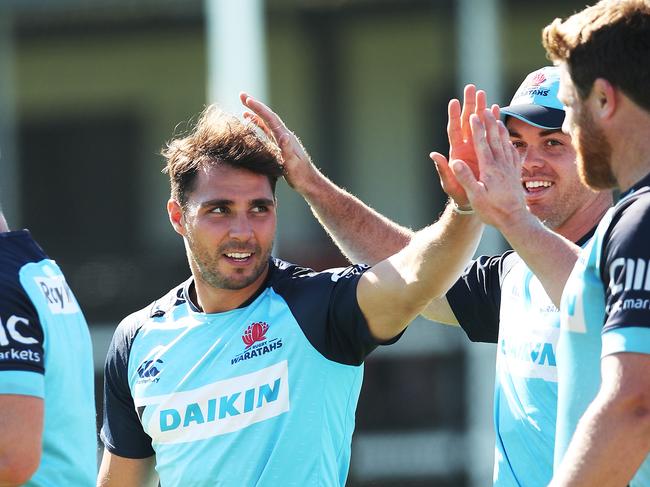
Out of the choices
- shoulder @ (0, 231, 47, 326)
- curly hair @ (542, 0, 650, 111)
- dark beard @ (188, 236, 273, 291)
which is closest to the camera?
curly hair @ (542, 0, 650, 111)

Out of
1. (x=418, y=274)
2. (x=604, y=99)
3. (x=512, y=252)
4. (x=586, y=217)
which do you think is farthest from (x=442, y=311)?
(x=604, y=99)

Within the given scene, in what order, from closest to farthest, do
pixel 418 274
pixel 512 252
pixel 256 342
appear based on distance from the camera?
pixel 418 274 < pixel 256 342 < pixel 512 252

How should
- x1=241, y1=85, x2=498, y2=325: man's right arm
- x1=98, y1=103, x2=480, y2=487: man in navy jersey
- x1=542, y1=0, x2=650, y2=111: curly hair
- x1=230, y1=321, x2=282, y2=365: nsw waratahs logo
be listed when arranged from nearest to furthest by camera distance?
x1=542, y1=0, x2=650, y2=111: curly hair → x1=98, y1=103, x2=480, y2=487: man in navy jersey → x1=230, y1=321, x2=282, y2=365: nsw waratahs logo → x1=241, y1=85, x2=498, y2=325: man's right arm

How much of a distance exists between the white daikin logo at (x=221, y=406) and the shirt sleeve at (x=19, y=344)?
726 millimetres

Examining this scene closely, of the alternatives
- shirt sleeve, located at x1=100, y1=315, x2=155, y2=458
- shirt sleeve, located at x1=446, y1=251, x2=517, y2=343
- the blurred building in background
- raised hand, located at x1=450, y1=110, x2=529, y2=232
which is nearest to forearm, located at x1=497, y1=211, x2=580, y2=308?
raised hand, located at x1=450, y1=110, x2=529, y2=232

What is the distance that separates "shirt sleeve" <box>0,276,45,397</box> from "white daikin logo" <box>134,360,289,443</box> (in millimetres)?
726

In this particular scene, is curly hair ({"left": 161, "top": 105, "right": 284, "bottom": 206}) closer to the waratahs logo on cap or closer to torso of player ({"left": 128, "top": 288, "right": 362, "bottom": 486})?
torso of player ({"left": 128, "top": 288, "right": 362, "bottom": 486})

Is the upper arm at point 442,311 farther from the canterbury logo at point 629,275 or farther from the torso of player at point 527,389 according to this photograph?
the canterbury logo at point 629,275

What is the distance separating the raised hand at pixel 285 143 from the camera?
169 inches

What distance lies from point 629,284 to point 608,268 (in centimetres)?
10

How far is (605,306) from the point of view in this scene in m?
2.88

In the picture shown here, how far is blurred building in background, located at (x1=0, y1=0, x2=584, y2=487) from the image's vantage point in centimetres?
1039

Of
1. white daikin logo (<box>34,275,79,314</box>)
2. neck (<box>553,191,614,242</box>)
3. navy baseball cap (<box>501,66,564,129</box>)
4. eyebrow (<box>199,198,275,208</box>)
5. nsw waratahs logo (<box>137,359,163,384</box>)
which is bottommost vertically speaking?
nsw waratahs logo (<box>137,359,163,384</box>)

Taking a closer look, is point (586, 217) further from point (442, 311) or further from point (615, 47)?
point (615, 47)
